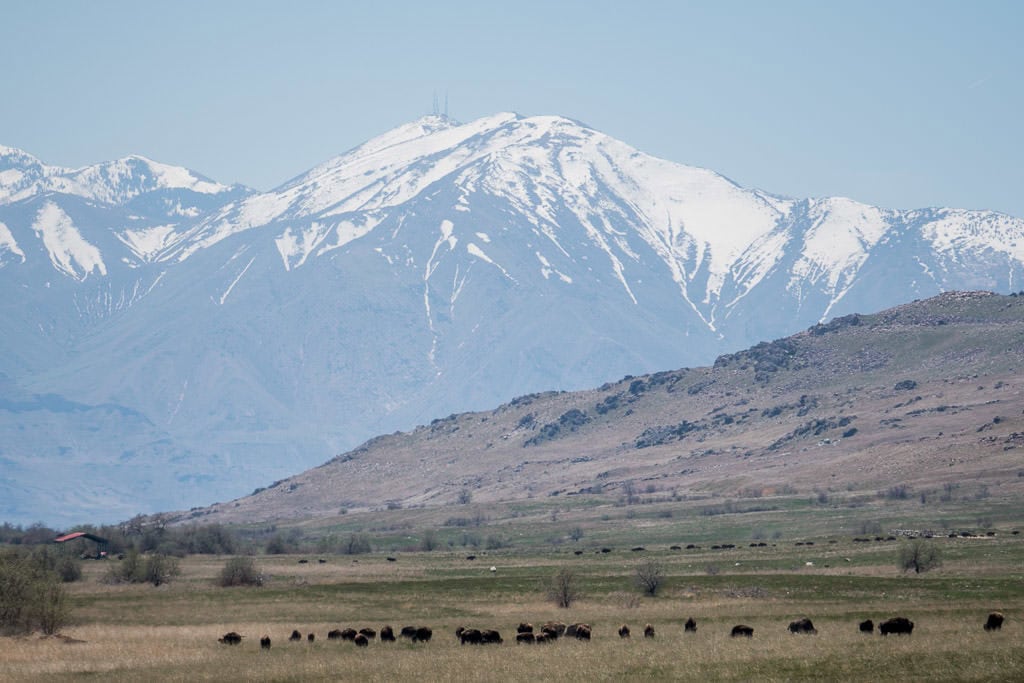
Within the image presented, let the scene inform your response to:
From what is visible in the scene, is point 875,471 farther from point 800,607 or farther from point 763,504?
point 800,607

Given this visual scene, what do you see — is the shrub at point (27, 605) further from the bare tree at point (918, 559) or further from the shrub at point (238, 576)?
the bare tree at point (918, 559)

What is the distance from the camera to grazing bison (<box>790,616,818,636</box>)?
51188mm

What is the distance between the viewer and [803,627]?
5147 cm

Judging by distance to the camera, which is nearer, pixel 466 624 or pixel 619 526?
pixel 466 624

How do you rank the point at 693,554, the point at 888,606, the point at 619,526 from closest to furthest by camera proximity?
1. the point at 888,606
2. the point at 693,554
3. the point at 619,526

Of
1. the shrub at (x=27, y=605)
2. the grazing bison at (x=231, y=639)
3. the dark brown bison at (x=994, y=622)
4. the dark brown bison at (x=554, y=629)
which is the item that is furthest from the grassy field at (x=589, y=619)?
the dark brown bison at (x=554, y=629)

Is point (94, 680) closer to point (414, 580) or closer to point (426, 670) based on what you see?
point (426, 670)

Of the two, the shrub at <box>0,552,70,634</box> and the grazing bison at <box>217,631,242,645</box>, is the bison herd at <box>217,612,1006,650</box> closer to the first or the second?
the grazing bison at <box>217,631,242,645</box>

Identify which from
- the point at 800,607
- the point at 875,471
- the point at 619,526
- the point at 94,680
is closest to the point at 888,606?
the point at 800,607

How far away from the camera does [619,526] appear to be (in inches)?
5797

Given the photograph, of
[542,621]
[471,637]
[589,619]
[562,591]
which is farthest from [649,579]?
[471,637]

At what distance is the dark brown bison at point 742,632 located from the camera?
51438 millimetres

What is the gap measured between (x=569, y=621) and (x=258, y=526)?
450 ft

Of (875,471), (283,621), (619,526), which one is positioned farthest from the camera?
(875,471)
